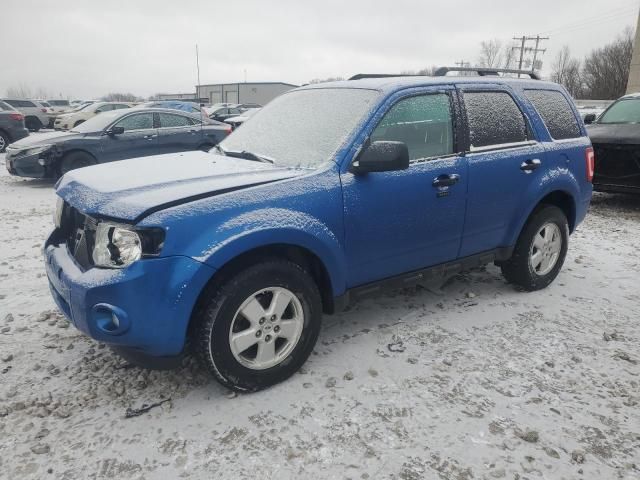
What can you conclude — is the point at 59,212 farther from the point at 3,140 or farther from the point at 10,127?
the point at 3,140

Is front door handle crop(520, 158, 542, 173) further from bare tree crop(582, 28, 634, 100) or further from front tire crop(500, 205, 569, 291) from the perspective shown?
bare tree crop(582, 28, 634, 100)

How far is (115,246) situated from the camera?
8.30ft

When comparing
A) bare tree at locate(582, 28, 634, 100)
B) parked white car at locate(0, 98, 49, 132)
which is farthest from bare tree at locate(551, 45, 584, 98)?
parked white car at locate(0, 98, 49, 132)

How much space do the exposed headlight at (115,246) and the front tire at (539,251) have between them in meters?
3.15

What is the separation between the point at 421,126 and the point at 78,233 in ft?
7.53

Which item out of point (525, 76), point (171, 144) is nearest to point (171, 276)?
point (525, 76)

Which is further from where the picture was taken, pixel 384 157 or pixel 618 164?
pixel 618 164

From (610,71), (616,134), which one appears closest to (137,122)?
(616,134)

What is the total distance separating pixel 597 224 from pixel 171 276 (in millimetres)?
6506

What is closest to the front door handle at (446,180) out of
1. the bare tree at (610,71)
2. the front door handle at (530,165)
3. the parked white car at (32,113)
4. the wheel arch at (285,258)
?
the front door handle at (530,165)

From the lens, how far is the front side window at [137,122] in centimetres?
968

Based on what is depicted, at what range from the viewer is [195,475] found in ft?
7.51

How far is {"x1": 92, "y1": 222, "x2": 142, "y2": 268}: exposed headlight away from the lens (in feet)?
8.13

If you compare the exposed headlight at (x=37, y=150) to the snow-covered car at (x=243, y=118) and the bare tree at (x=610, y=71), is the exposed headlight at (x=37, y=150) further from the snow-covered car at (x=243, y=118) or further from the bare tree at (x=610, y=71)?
the bare tree at (x=610, y=71)
